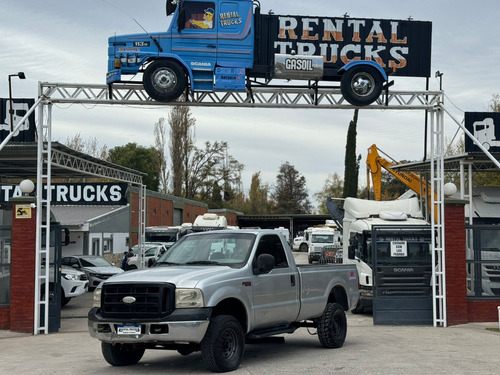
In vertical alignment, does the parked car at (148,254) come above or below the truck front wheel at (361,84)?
→ below

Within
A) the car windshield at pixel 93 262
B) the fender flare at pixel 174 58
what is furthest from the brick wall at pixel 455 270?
the car windshield at pixel 93 262

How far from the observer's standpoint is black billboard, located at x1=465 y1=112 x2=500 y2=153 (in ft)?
64.6

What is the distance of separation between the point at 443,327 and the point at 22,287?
9.38 metres

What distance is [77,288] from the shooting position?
2173cm

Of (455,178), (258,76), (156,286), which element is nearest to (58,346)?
(156,286)

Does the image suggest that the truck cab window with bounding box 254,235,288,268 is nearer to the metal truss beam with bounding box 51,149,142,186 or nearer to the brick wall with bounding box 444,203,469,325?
the brick wall with bounding box 444,203,469,325

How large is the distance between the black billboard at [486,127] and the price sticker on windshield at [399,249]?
4.59 m

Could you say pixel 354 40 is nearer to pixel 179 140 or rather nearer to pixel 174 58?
pixel 174 58

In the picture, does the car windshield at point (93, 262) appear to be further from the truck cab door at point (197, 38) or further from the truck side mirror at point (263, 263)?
the truck side mirror at point (263, 263)

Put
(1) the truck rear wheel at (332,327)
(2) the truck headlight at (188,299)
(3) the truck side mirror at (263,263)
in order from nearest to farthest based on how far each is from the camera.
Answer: (2) the truck headlight at (188,299) < (3) the truck side mirror at (263,263) < (1) the truck rear wheel at (332,327)

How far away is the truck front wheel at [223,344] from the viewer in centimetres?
955

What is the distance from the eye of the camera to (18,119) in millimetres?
16844

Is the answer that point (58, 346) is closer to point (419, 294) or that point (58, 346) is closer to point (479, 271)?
point (419, 294)

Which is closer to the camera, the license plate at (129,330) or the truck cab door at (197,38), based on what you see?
the license plate at (129,330)
